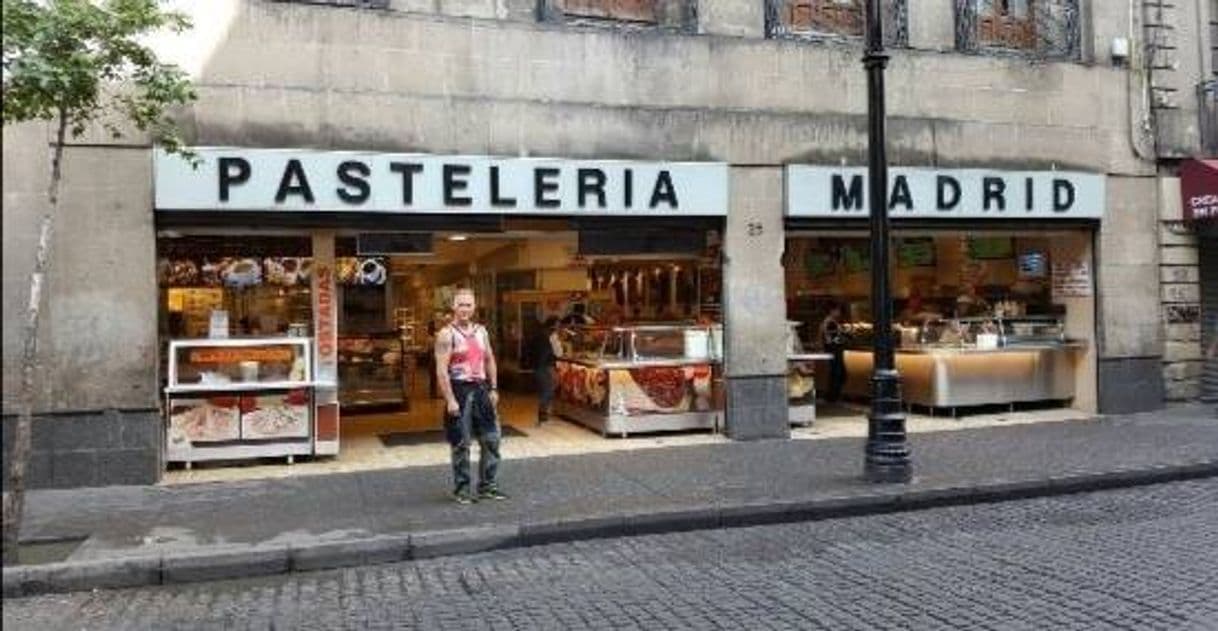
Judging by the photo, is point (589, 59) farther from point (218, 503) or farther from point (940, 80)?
Answer: point (218, 503)

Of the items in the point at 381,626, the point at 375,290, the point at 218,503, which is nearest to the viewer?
the point at 381,626

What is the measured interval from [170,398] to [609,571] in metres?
6.36

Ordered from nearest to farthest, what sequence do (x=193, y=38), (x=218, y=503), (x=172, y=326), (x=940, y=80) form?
(x=218, y=503), (x=193, y=38), (x=172, y=326), (x=940, y=80)

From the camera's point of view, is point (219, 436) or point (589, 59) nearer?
point (219, 436)

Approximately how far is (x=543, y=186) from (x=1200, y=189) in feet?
31.1

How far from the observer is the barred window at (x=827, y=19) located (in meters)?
14.1

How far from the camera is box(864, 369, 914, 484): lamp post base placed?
10.4 m

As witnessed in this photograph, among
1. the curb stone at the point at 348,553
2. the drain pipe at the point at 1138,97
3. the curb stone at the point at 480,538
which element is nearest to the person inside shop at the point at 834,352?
the drain pipe at the point at 1138,97

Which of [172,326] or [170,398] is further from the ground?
[172,326]

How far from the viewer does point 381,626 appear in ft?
21.1

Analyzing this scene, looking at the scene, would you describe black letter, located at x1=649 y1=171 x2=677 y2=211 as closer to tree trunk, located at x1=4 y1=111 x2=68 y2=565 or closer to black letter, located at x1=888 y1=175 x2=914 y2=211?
black letter, located at x1=888 y1=175 x2=914 y2=211

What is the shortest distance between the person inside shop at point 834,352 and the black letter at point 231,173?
955cm

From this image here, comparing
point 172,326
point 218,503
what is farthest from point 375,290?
point 218,503

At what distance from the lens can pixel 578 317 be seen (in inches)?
715
